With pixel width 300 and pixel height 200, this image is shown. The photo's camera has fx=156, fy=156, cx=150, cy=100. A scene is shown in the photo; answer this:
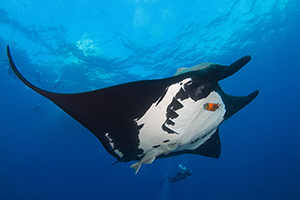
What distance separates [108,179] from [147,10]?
36824mm

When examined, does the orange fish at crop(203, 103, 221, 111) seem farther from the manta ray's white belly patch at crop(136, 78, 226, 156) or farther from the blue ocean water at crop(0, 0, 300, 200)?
the blue ocean water at crop(0, 0, 300, 200)

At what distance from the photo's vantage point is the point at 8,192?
3497 cm

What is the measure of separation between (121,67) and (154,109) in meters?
16.7

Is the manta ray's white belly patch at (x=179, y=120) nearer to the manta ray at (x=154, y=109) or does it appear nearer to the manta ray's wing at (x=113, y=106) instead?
the manta ray at (x=154, y=109)

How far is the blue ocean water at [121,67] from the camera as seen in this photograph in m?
13.3

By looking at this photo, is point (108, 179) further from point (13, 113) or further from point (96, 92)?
point (96, 92)

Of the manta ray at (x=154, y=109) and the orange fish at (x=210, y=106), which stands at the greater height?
the manta ray at (x=154, y=109)

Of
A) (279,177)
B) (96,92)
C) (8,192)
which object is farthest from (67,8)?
(279,177)

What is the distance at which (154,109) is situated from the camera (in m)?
2.02

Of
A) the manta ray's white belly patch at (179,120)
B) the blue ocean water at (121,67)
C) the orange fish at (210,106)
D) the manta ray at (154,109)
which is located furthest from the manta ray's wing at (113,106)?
the blue ocean water at (121,67)

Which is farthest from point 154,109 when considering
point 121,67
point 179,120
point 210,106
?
point 121,67

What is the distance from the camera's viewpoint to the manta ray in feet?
5.36

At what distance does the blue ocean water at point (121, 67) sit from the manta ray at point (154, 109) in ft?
41.5

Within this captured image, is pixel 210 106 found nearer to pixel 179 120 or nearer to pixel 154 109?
pixel 179 120
